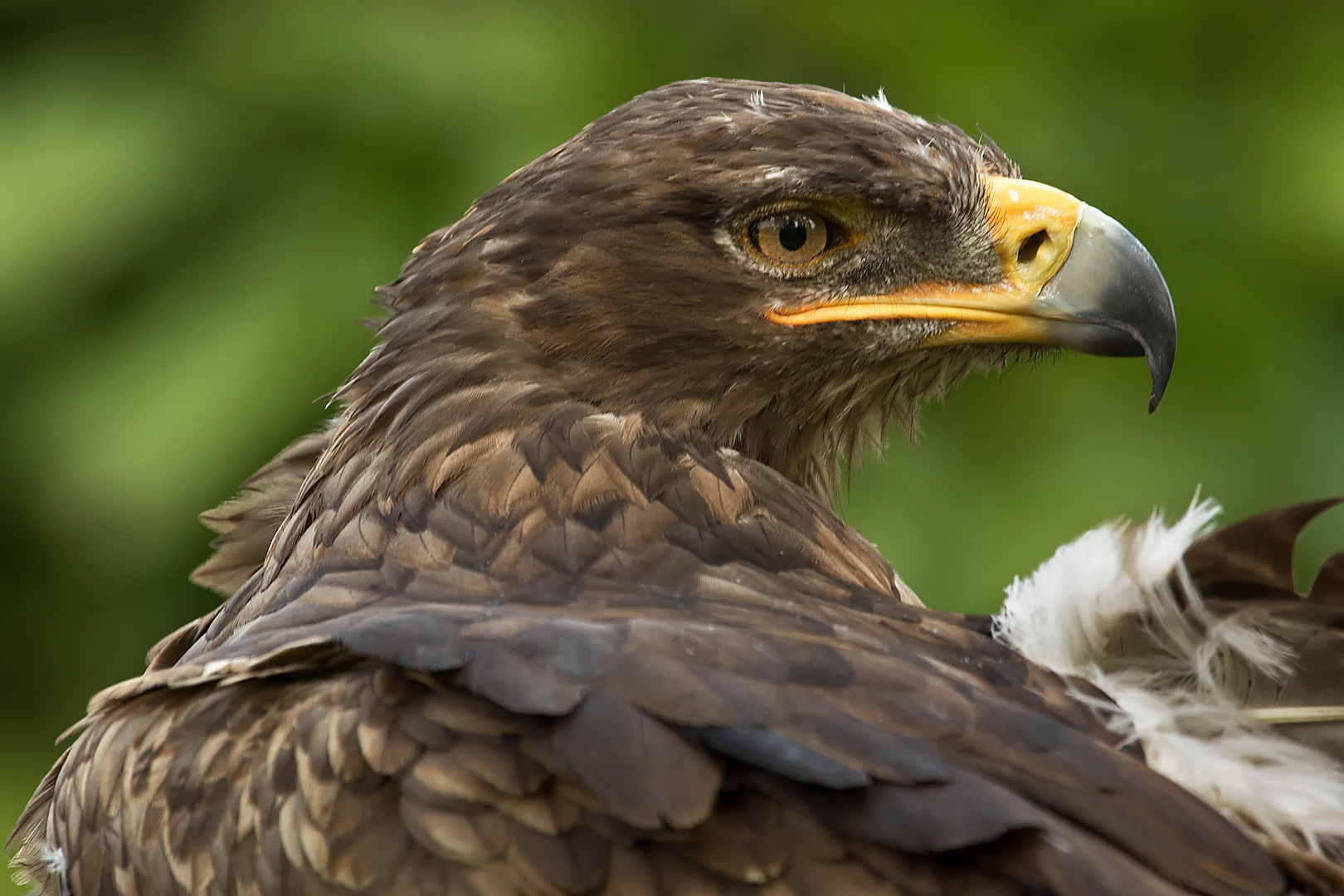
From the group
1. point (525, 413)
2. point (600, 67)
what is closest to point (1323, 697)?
point (525, 413)

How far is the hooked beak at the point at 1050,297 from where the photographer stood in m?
2.53

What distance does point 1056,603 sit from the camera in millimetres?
2238

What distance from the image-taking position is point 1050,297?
2559 millimetres

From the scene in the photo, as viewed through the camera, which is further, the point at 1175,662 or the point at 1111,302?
the point at 1111,302

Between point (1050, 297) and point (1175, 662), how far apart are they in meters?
0.65

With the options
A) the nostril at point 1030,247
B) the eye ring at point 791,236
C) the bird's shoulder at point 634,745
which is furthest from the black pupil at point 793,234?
the bird's shoulder at point 634,745

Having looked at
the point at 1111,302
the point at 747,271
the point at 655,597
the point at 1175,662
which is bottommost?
the point at 1175,662

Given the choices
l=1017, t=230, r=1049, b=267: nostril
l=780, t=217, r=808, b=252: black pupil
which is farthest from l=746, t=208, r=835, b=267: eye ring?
l=1017, t=230, r=1049, b=267: nostril

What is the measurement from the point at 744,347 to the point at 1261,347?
2640mm

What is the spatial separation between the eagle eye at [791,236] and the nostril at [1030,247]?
0.30 meters

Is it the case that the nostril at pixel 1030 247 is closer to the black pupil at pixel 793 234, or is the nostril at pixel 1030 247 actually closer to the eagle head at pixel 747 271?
the eagle head at pixel 747 271

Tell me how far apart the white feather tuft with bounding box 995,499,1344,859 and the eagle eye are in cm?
60

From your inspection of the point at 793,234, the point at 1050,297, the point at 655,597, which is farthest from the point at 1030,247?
the point at 655,597

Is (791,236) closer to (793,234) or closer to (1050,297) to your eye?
(793,234)
